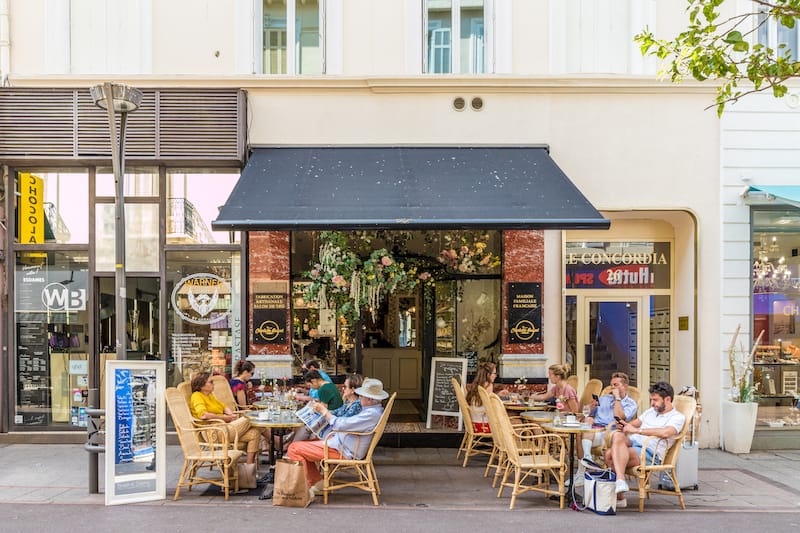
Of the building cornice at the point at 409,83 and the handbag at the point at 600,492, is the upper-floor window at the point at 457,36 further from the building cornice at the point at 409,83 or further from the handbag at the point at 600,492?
the handbag at the point at 600,492

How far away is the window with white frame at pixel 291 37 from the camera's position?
34.5 feet

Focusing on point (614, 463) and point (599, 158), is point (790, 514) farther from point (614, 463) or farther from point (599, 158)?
point (599, 158)

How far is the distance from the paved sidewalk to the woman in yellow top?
1.93 feet

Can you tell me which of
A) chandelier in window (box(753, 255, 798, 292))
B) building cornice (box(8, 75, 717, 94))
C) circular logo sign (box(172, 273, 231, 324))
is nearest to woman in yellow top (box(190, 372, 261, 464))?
circular logo sign (box(172, 273, 231, 324))

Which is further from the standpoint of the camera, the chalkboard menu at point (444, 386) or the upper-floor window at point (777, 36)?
the upper-floor window at point (777, 36)

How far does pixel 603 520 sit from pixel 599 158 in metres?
5.47

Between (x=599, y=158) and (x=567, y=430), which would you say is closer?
(x=567, y=430)

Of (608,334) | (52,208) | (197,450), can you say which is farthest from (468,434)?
(52,208)

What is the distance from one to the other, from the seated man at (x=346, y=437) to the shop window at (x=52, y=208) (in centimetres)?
524

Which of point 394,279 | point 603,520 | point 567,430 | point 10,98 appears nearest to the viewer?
point 603,520

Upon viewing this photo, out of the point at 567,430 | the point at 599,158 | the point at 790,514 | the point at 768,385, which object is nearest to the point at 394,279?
the point at 567,430

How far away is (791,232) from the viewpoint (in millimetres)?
10367

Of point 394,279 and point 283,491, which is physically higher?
point 394,279

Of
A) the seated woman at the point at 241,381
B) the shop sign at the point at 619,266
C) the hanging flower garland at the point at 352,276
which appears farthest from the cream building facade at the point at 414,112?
the hanging flower garland at the point at 352,276
